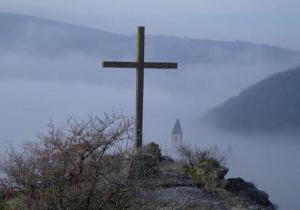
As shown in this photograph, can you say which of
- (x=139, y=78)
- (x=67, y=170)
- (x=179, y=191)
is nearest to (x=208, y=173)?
(x=179, y=191)

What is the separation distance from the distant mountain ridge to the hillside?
551 centimetres

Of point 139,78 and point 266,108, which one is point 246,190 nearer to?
point 139,78

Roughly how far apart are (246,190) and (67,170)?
4.62m

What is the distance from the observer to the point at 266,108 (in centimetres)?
3700

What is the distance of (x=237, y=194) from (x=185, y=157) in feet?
3.91

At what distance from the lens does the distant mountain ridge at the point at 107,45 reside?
4841 centimetres

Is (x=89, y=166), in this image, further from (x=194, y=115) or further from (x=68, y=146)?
(x=194, y=115)

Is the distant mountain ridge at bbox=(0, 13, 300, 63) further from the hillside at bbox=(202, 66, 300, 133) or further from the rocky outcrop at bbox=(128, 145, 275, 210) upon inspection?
the rocky outcrop at bbox=(128, 145, 275, 210)

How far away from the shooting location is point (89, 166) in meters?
7.07

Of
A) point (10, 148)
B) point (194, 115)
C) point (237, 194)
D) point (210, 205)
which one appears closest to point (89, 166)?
point (10, 148)

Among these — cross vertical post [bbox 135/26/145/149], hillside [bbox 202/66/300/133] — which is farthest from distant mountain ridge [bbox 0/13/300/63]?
cross vertical post [bbox 135/26/145/149]

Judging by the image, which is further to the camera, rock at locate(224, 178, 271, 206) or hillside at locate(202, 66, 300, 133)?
hillside at locate(202, 66, 300, 133)

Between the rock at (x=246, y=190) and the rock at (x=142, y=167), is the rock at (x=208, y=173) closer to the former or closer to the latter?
the rock at (x=246, y=190)

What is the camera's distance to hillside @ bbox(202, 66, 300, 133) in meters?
34.6
